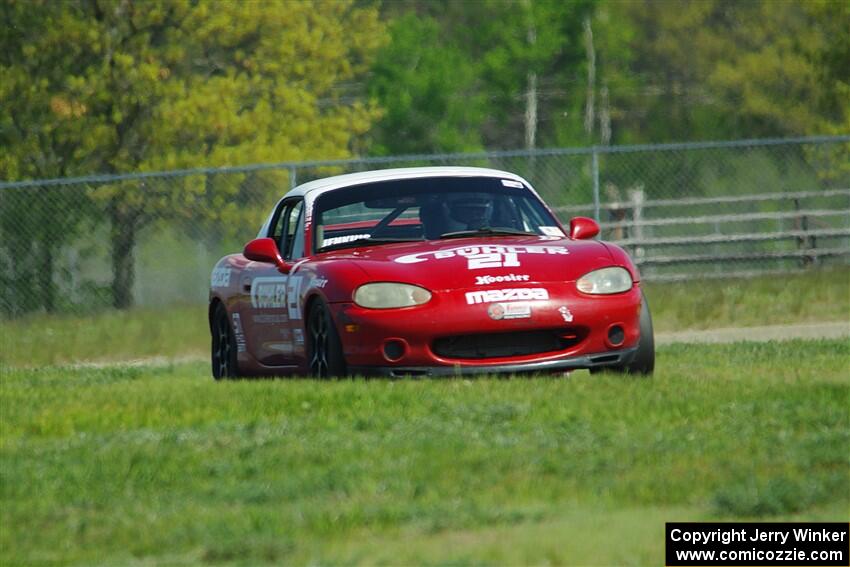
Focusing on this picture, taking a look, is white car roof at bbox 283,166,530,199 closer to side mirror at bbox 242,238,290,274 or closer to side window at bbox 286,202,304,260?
side window at bbox 286,202,304,260

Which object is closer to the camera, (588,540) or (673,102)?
(588,540)

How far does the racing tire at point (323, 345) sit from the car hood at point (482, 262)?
35cm

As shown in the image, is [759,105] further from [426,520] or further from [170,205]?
[426,520]

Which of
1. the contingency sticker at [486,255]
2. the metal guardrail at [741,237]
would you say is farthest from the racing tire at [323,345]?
the metal guardrail at [741,237]

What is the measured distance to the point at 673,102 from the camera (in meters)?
82.8

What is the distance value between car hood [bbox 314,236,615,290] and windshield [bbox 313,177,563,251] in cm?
51

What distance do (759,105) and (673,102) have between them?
20.9 m

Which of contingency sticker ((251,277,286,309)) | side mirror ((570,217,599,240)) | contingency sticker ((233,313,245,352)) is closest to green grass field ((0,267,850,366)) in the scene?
contingency sticker ((233,313,245,352))

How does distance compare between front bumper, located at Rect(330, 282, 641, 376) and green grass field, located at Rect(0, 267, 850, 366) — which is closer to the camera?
front bumper, located at Rect(330, 282, 641, 376)

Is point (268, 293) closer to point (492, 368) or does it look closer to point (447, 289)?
point (447, 289)

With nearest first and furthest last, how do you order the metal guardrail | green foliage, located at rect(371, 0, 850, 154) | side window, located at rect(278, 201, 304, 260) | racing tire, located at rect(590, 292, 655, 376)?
racing tire, located at rect(590, 292, 655, 376) → side window, located at rect(278, 201, 304, 260) → the metal guardrail → green foliage, located at rect(371, 0, 850, 154)

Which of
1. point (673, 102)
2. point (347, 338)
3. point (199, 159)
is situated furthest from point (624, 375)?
point (673, 102)

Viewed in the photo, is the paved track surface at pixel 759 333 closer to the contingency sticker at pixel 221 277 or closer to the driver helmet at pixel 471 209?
the contingency sticker at pixel 221 277

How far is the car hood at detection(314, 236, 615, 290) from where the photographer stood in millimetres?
10492
